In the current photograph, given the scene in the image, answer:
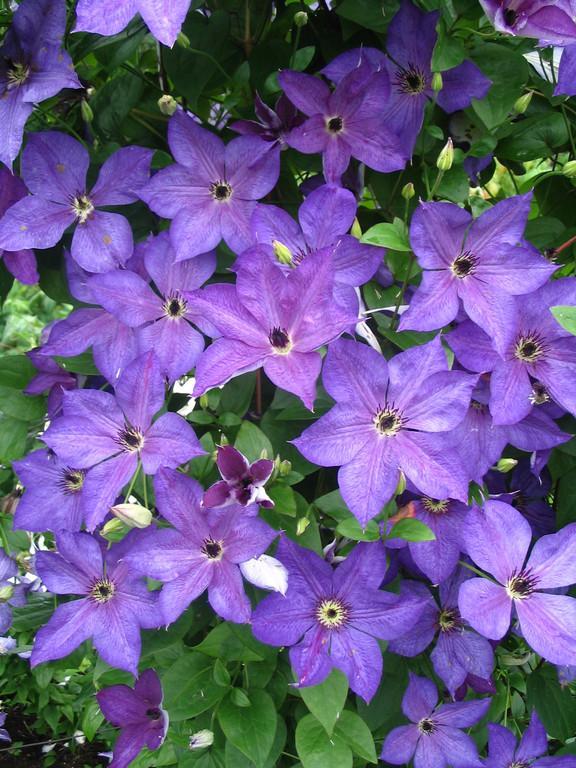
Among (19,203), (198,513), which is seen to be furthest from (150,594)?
(19,203)

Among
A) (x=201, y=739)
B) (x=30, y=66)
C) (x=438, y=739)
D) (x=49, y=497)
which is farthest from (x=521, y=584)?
(x=30, y=66)

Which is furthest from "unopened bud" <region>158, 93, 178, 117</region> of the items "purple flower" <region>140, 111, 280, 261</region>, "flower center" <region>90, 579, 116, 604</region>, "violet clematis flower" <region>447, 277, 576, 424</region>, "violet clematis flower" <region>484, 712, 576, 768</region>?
"violet clematis flower" <region>484, 712, 576, 768</region>

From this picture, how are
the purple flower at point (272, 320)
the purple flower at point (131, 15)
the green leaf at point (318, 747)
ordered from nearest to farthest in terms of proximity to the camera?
1. the purple flower at point (131, 15)
2. the purple flower at point (272, 320)
3. the green leaf at point (318, 747)

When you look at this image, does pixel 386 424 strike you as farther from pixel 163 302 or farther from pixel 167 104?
pixel 167 104

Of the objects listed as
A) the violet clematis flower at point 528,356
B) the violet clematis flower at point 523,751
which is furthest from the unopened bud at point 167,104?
the violet clematis flower at point 523,751

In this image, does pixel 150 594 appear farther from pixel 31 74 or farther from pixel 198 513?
pixel 31 74

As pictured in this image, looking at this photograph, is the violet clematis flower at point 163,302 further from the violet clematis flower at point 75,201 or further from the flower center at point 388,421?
the flower center at point 388,421
